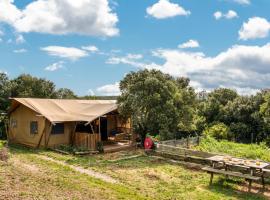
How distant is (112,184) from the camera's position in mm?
13203

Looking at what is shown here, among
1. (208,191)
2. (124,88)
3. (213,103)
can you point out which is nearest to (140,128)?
(124,88)

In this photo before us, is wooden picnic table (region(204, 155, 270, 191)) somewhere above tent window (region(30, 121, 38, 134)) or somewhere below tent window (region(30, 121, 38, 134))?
below

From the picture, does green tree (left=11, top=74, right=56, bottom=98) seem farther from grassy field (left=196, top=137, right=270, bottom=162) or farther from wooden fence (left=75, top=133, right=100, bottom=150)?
grassy field (left=196, top=137, right=270, bottom=162)

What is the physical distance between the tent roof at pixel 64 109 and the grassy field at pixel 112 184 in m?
4.23

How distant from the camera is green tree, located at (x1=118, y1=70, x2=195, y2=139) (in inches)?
860

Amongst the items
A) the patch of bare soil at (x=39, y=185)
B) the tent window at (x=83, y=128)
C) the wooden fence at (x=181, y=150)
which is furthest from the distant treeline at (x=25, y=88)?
the patch of bare soil at (x=39, y=185)

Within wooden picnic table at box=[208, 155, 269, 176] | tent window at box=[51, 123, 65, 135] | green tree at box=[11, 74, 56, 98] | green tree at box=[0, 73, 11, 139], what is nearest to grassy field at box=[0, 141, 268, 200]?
wooden picnic table at box=[208, 155, 269, 176]

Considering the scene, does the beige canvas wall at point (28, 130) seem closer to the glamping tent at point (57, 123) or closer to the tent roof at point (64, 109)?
the glamping tent at point (57, 123)

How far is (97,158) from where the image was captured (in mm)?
18922

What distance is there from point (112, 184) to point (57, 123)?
10302 mm

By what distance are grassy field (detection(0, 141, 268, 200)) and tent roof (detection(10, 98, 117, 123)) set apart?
423cm

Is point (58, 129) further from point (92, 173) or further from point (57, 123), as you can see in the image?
point (92, 173)

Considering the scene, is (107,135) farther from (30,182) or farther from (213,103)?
(213,103)

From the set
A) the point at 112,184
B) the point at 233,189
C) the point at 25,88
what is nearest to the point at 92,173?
the point at 112,184
